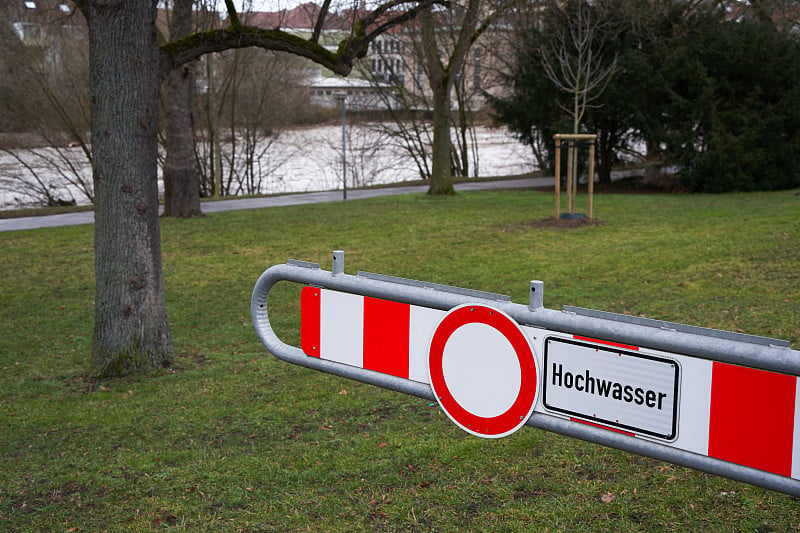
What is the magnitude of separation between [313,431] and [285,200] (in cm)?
1950

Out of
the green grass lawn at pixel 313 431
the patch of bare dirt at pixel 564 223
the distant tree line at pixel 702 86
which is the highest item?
the distant tree line at pixel 702 86

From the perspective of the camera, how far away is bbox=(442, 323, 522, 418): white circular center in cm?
249

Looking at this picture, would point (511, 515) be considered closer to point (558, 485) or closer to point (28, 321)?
point (558, 485)

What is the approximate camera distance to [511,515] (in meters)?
3.81

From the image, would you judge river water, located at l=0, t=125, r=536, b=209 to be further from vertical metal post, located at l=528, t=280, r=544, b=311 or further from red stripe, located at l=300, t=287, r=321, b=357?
vertical metal post, located at l=528, t=280, r=544, b=311

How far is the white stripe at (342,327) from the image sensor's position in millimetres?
2926

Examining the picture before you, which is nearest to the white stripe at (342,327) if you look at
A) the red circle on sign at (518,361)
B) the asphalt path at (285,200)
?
the red circle on sign at (518,361)

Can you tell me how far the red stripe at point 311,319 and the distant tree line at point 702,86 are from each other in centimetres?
2040

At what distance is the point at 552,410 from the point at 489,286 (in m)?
7.66

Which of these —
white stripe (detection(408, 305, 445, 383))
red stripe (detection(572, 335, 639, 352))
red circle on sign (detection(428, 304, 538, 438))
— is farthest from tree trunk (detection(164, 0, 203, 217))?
red stripe (detection(572, 335, 639, 352))

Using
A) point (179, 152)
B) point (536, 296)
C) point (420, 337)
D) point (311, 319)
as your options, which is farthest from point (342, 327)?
point (179, 152)

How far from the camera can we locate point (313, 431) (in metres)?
5.19

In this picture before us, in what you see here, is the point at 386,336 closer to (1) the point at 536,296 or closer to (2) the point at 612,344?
(1) the point at 536,296

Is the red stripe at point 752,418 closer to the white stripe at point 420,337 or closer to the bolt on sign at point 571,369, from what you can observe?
the bolt on sign at point 571,369
